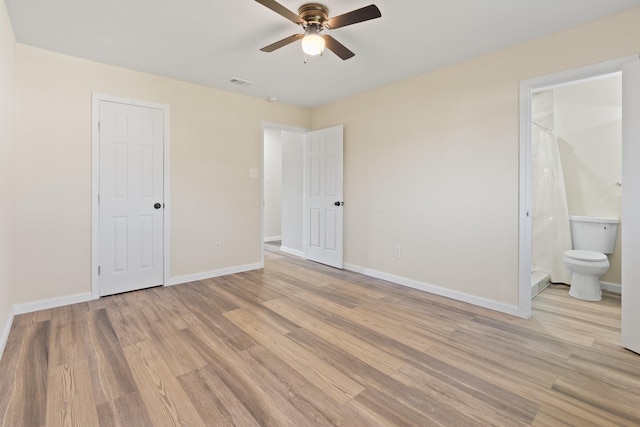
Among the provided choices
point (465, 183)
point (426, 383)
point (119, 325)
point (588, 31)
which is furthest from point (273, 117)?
point (426, 383)

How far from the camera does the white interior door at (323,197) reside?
443 centimetres

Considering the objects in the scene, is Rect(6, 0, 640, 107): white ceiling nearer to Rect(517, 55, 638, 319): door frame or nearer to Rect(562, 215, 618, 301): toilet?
Rect(517, 55, 638, 319): door frame

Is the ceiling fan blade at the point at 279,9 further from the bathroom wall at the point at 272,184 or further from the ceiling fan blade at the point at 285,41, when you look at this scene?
the bathroom wall at the point at 272,184

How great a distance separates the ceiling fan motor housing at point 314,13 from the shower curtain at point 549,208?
2974 mm

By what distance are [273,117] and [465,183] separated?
2.83 meters

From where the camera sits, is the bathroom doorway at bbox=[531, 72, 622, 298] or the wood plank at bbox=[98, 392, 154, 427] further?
the bathroom doorway at bbox=[531, 72, 622, 298]

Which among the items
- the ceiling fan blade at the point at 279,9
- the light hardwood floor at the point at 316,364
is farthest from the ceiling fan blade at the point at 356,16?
the light hardwood floor at the point at 316,364

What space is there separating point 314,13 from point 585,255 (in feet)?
11.9

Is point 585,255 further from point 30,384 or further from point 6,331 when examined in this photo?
point 6,331

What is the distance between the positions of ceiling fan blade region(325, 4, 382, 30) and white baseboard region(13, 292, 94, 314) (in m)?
3.44

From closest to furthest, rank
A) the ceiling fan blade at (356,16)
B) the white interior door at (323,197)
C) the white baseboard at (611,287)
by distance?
the ceiling fan blade at (356,16) → the white baseboard at (611,287) → the white interior door at (323,197)

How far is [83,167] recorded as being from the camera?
309 centimetres

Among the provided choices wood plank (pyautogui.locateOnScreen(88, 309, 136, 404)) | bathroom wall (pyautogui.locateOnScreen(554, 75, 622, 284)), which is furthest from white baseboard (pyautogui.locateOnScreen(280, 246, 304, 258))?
bathroom wall (pyautogui.locateOnScreen(554, 75, 622, 284))

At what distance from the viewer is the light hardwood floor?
156cm
